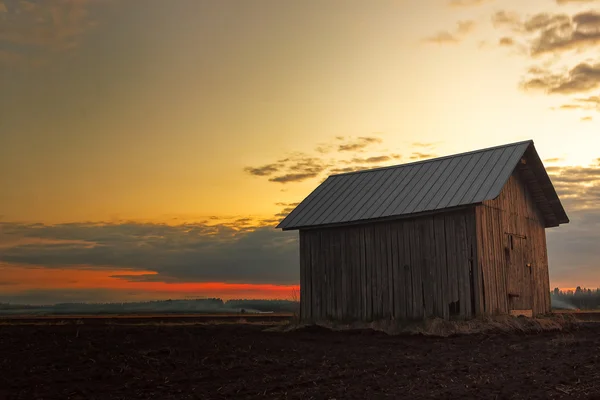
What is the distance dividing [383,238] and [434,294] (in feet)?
10.3

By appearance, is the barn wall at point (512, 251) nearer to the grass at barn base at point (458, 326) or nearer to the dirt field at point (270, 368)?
the grass at barn base at point (458, 326)

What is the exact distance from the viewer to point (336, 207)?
27531 mm

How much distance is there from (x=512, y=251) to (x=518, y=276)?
106cm

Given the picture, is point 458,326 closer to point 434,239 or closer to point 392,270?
point 434,239

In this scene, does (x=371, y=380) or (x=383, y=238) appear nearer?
(x=371, y=380)

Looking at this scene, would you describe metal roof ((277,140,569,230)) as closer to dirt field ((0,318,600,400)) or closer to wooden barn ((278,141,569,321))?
wooden barn ((278,141,569,321))

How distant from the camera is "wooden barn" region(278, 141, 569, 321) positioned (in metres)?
22.9

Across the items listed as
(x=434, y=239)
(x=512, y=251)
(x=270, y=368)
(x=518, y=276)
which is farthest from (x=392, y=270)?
(x=270, y=368)

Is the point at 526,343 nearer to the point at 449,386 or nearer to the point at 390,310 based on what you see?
the point at 390,310

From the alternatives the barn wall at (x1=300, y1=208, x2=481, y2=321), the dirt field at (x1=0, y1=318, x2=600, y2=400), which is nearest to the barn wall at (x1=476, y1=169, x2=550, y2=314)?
the barn wall at (x1=300, y1=208, x2=481, y2=321)

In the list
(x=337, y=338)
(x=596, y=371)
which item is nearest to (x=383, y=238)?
(x=337, y=338)

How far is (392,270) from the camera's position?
80.9 ft

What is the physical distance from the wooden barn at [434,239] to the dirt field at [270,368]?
453 cm

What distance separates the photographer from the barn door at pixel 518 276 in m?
24.5
